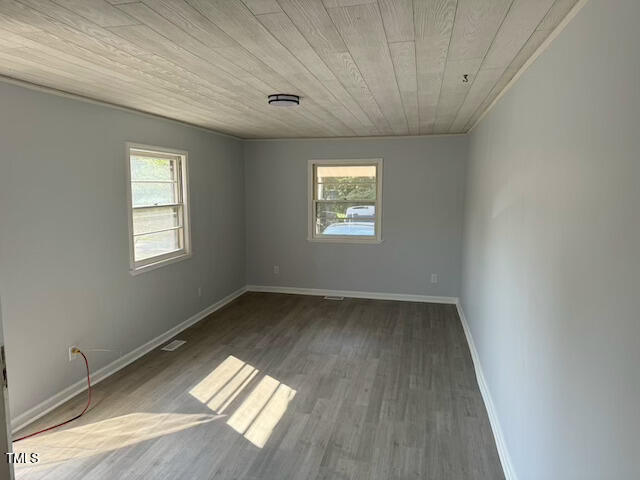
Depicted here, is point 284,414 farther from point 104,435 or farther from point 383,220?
point 383,220

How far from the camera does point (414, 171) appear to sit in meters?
5.86

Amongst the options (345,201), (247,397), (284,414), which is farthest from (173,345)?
(345,201)

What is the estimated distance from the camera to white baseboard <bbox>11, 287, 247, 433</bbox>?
2.95 meters

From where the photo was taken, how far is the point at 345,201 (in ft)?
20.4

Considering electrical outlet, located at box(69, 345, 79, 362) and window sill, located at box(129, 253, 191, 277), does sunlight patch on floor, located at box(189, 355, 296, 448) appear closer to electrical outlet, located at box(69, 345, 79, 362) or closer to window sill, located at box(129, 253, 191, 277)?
electrical outlet, located at box(69, 345, 79, 362)

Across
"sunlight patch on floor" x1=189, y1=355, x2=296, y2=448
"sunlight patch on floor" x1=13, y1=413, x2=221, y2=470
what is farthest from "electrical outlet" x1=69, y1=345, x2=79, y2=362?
"sunlight patch on floor" x1=189, y1=355, x2=296, y2=448

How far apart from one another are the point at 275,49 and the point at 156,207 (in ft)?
9.20

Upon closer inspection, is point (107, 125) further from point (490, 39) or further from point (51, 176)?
point (490, 39)

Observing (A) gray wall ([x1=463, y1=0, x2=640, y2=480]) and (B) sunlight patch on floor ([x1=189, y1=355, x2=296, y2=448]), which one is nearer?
(A) gray wall ([x1=463, y1=0, x2=640, y2=480])

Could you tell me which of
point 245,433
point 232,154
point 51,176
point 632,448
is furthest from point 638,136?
point 232,154

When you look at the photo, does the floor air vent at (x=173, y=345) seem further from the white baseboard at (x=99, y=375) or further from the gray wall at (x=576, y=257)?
the gray wall at (x=576, y=257)

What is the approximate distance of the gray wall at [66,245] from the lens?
2.85 m

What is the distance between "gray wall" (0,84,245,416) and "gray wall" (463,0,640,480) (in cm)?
317

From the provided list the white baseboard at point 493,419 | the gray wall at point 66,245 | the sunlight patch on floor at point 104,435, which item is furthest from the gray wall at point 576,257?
the gray wall at point 66,245
